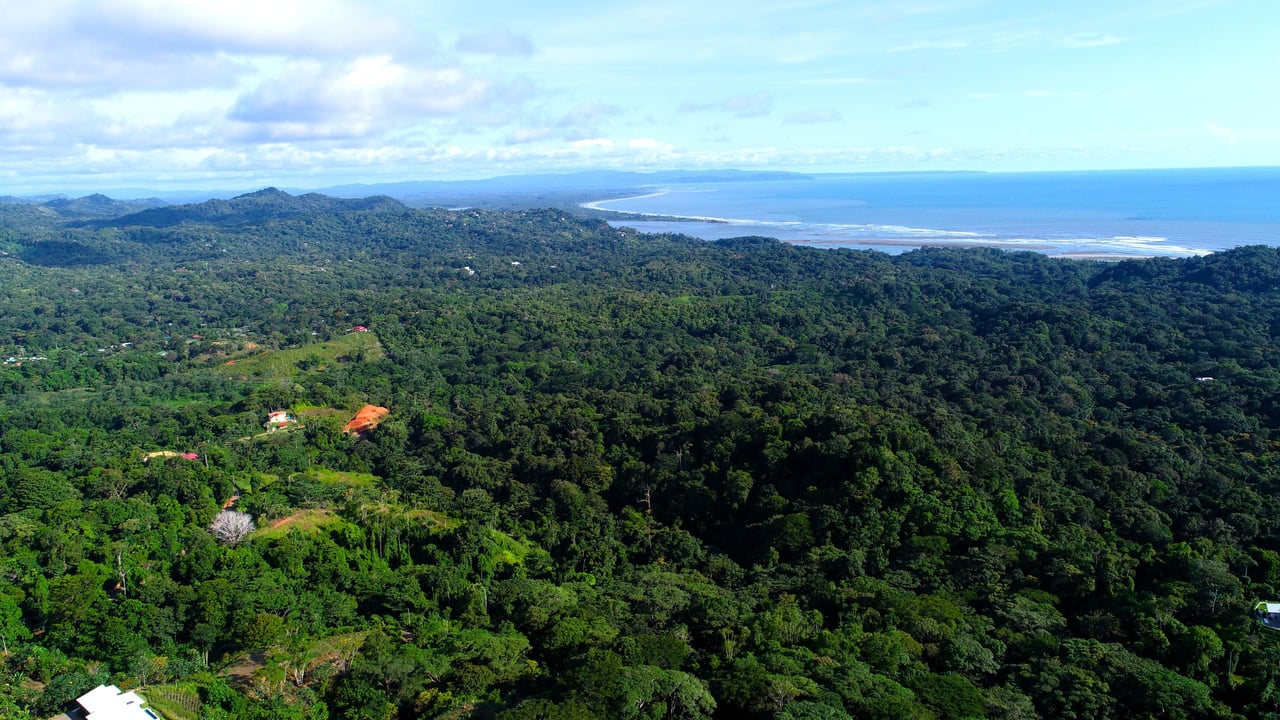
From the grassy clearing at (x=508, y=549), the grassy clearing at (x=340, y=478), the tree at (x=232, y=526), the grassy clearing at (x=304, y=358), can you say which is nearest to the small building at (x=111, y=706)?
the tree at (x=232, y=526)

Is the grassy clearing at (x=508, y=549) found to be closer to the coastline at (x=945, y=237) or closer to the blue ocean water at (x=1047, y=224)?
the coastline at (x=945, y=237)

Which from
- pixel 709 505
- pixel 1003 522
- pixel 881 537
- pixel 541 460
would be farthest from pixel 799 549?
pixel 541 460

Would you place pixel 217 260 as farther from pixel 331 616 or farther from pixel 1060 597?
pixel 1060 597

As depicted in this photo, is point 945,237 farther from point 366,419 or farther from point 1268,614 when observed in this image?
point 1268,614

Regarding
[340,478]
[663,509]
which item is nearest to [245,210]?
[340,478]

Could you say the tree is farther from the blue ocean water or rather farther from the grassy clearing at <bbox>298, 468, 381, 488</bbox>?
the blue ocean water

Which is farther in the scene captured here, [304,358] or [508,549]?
[304,358]
